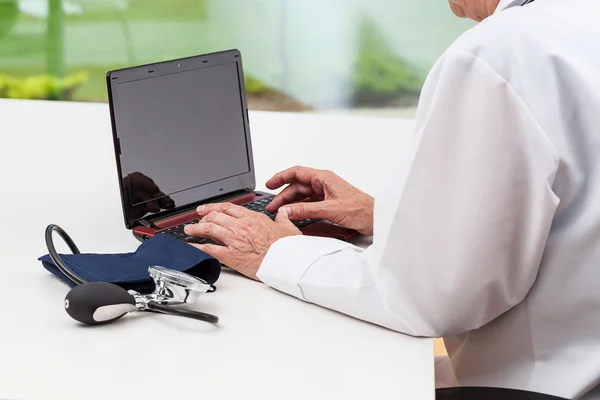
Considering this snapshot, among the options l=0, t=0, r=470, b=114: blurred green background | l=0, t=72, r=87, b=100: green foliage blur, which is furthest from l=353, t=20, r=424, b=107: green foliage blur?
l=0, t=72, r=87, b=100: green foliage blur

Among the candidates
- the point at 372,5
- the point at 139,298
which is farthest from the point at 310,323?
the point at 372,5

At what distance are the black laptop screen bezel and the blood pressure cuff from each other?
0.59ft

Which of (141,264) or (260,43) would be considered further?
(260,43)

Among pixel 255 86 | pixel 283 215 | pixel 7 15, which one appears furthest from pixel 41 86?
pixel 283 215

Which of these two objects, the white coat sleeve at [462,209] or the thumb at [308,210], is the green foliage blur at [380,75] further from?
the white coat sleeve at [462,209]

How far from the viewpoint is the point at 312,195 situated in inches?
55.7

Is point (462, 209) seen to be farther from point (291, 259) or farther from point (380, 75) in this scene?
point (380, 75)

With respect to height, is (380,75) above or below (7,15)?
below

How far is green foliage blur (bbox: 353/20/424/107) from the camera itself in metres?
5.30

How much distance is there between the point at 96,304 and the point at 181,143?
0.51m

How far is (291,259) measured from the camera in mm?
1052

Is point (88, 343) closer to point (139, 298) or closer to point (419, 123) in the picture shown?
point (139, 298)

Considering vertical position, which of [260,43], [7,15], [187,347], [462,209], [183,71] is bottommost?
[187,347]

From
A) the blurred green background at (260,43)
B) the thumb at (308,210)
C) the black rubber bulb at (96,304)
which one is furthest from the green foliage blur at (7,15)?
the black rubber bulb at (96,304)
